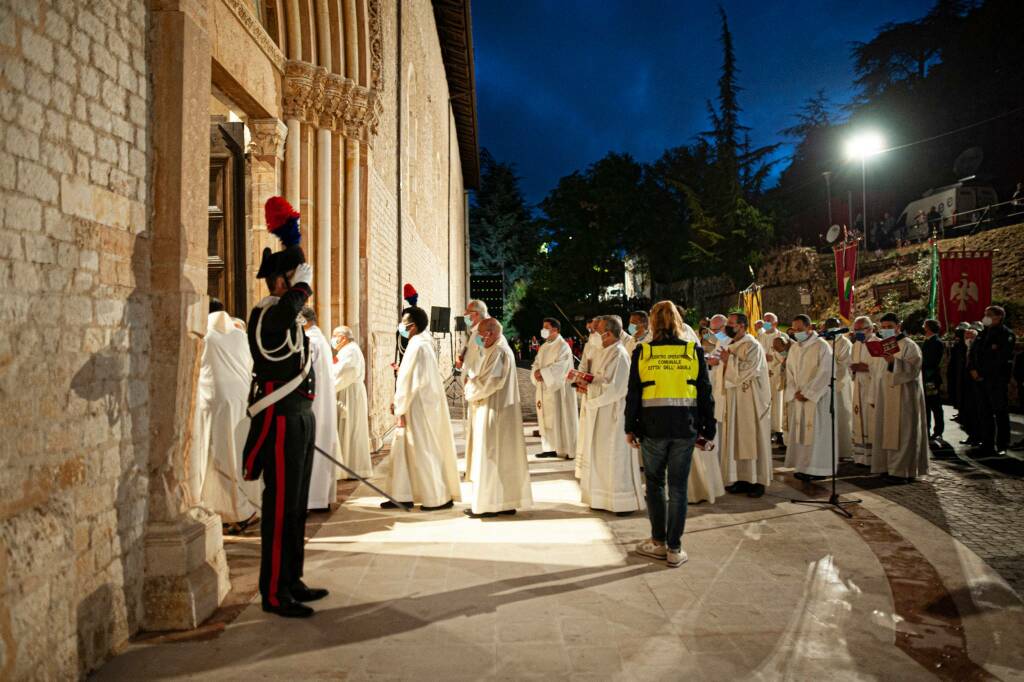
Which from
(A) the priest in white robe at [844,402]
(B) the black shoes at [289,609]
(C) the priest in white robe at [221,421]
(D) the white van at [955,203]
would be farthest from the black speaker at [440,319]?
(D) the white van at [955,203]

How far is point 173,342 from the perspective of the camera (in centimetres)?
395

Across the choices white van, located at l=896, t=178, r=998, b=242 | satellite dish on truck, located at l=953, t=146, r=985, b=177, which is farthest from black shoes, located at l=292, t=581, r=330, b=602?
satellite dish on truck, located at l=953, t=146, r=985, b=177

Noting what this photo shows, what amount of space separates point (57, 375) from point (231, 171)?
5734mm

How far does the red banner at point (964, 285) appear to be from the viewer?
13789mm

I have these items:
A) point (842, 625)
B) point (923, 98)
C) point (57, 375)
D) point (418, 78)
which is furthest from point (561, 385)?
point (923, 98)

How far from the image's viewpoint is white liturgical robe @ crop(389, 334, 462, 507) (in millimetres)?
6578

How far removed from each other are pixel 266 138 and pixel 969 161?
113ft

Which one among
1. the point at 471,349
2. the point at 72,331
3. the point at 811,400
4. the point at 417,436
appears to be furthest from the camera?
the point at 811,400

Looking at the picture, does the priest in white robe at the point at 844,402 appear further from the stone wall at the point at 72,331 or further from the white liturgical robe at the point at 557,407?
the stone wall at the point at 72,331

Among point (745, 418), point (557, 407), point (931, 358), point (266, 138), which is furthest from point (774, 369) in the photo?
point (266, 138)

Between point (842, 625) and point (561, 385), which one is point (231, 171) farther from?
point (842, 625)

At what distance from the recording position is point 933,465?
29.0 ft

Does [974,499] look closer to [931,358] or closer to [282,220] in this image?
[931,358]

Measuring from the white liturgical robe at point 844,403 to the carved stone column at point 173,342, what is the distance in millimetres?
8291
